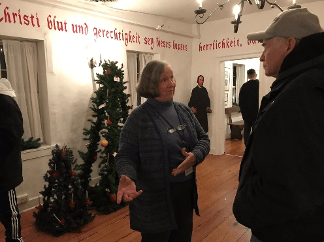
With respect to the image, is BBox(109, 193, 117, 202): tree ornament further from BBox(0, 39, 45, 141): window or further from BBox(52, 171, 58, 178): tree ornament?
BBox(0, 39, 45, 141): window

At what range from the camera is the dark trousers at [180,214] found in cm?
152

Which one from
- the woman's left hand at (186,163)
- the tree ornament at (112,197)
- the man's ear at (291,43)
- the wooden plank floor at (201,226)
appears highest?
the man's ear at (291,43)

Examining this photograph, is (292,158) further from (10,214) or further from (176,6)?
(176,6)

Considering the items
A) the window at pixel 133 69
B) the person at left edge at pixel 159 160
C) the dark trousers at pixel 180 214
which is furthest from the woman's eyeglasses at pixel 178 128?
the window at pixel 133 69

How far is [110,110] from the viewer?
10.5 feet

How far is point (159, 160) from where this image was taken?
4.93 feet

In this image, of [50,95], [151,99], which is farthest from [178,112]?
[50,95]

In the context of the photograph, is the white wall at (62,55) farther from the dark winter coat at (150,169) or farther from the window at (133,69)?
the dark winter coat at (150,169)

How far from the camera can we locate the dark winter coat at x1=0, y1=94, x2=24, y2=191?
6.21 ft

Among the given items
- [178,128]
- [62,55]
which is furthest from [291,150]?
[62,55]

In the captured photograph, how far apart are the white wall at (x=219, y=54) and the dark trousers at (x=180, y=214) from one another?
3.81 meters

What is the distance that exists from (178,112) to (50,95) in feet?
7.59

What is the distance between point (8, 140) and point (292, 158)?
1867mm

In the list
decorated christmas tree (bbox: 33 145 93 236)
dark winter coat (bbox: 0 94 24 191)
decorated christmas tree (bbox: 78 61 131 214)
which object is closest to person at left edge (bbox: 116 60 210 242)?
dark winter coat (bbox: 0 94 24 191)
